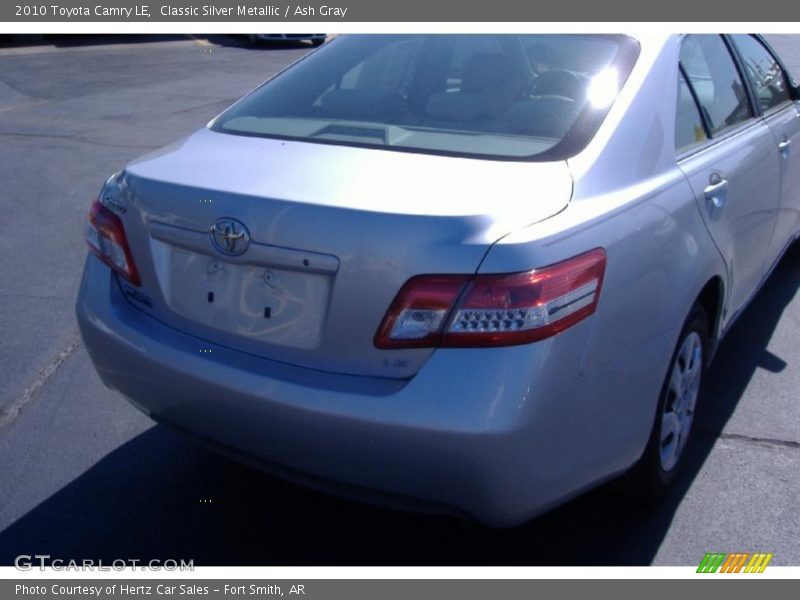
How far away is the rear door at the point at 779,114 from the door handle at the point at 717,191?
2.92 ft

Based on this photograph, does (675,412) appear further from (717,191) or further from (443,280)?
(443,280)

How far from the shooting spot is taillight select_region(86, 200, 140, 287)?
298 centimetres

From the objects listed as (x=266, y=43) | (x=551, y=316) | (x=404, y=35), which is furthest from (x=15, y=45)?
(x=551, y=316)

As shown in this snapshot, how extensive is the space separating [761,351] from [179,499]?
113 inches

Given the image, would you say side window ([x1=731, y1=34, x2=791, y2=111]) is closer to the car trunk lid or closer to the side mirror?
the side mirror

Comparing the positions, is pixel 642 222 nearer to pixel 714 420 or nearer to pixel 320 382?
pixel 320 382

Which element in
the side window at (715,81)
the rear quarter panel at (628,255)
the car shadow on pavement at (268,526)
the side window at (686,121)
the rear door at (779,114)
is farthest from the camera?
the rear door at (779,114)

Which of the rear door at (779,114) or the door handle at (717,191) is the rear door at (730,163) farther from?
the rear door at (779,114)

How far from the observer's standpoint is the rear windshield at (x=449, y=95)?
3004 mm

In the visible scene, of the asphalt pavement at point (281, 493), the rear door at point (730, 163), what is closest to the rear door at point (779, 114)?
the rear door at point (730, 163)

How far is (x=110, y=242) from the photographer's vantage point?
3051mm

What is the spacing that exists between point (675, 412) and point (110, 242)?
195 cm


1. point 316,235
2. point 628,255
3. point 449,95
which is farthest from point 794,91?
point 316,235

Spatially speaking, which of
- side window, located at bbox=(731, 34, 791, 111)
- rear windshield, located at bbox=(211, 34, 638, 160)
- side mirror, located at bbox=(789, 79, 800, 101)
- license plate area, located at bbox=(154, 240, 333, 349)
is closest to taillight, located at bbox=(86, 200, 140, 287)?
license plate area, located at bbox=(154, 240, 333, 349)
